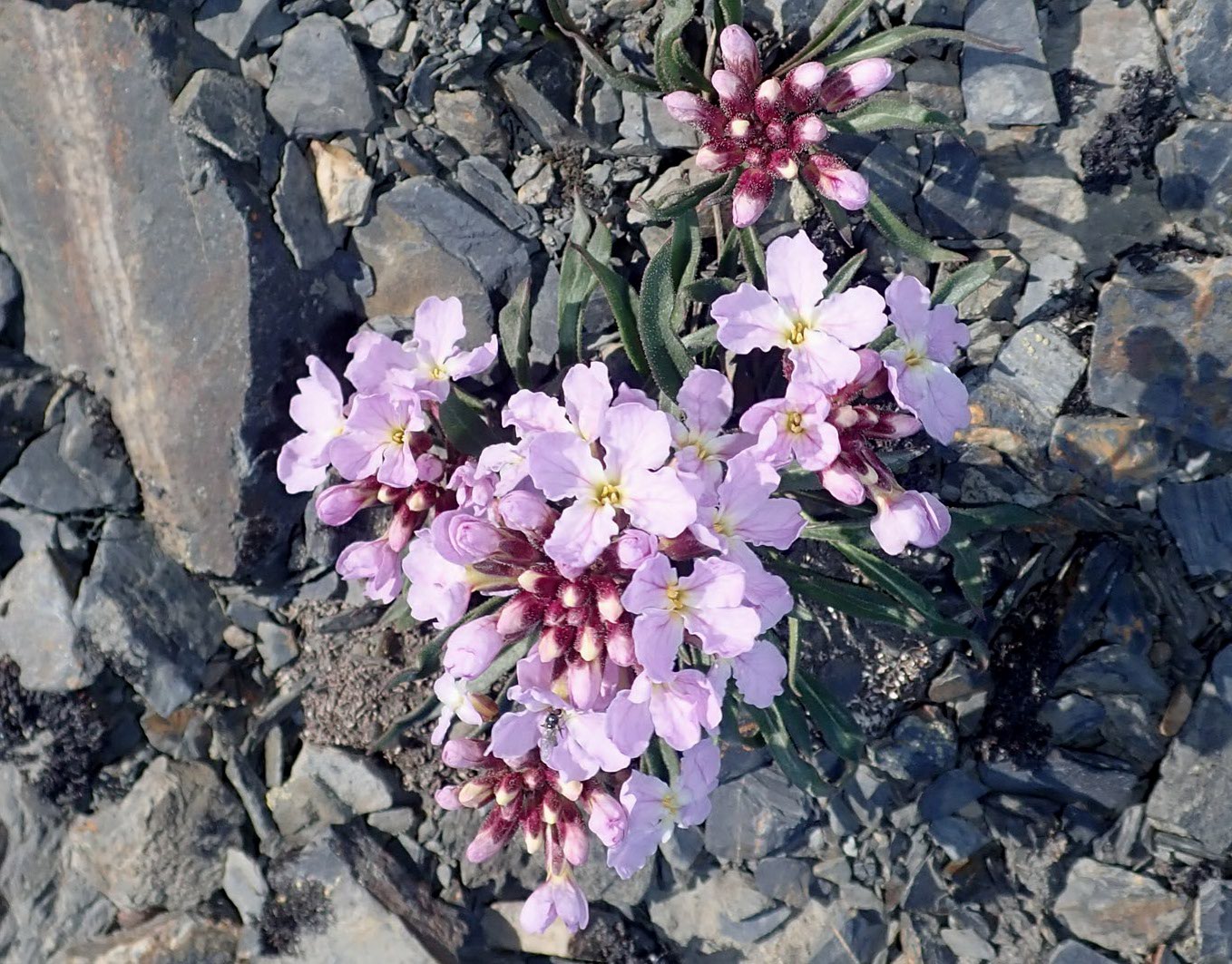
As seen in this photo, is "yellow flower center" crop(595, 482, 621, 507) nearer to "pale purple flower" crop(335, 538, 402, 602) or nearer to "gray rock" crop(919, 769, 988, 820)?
"pale purple flower" crop(335, 538, 402, 602)

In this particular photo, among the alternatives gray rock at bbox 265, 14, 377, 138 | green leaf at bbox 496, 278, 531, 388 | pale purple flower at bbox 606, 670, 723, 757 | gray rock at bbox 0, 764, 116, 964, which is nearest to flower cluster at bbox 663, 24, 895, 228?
green leaf at bbox 496, 278, 531, 388

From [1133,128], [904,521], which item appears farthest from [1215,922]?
[1133,128]

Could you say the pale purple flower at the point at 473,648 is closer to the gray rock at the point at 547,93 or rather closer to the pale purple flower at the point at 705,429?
the pale purple flower at the point at 705,429

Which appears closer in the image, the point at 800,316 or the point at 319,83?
the point at 800,316

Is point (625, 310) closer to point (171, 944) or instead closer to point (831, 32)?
point (831, 32)

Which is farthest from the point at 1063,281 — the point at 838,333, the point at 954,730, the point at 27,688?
the point at 27,688

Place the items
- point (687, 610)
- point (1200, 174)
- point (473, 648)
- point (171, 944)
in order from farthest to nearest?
point (171, 944)
point (1200, 174)
point (473, 648)
point (687, 610)
